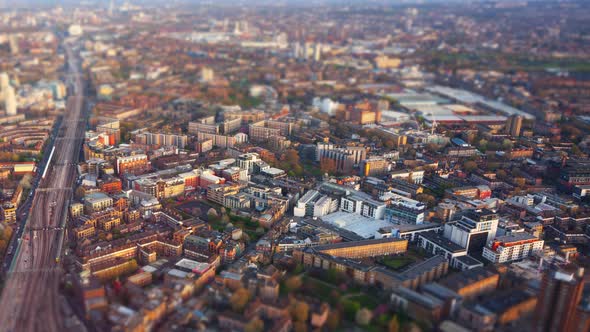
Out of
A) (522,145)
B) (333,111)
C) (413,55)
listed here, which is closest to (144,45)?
(413,55)

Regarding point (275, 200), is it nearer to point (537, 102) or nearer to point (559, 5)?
point (537, 102)

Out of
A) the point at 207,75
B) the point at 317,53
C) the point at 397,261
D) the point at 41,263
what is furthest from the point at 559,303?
the point at 317,53

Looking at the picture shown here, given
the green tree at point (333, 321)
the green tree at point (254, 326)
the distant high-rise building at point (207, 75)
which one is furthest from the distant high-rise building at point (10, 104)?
the green tree at point (333, 321)

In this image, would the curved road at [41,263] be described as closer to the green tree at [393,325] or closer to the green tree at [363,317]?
the green tree at [363,317]

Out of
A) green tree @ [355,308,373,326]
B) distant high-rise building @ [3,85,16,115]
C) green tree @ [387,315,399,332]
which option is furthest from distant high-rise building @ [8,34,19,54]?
green tree @ [387,315,399,332]

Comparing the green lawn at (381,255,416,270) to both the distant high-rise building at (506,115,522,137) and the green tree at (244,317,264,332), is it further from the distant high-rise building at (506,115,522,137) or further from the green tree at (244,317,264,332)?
the distant high-rise building at (506,115,522,137)
